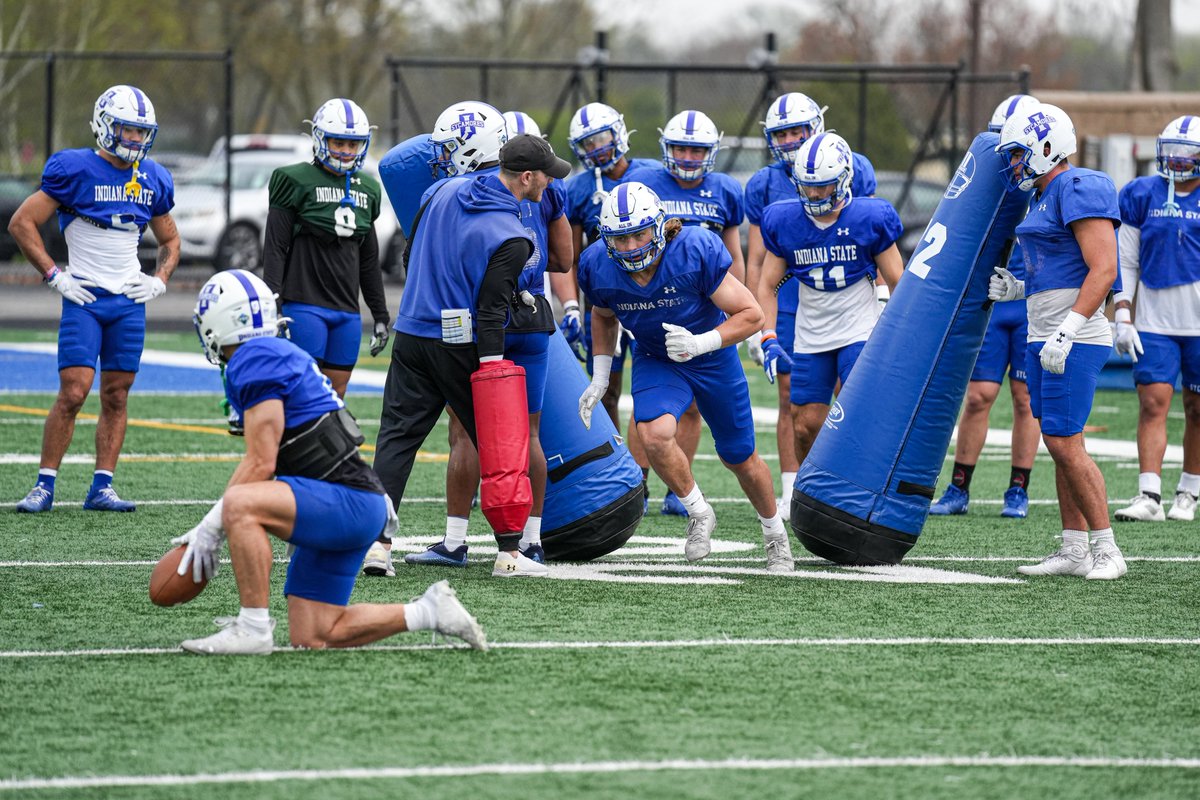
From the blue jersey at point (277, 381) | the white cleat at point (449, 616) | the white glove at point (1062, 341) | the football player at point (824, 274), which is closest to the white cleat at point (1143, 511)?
the football player at point (824, 274)

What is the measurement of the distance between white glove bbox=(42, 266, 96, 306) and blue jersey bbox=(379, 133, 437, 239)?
5.19ft

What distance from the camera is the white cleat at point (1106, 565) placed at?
271 inches

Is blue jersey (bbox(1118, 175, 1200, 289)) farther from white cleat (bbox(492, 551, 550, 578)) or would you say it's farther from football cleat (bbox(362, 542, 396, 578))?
football cleat (bbox(362, 542, 396, 578))

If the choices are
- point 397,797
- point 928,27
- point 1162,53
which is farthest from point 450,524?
point 928,27

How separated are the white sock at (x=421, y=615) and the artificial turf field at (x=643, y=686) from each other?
0.40ft

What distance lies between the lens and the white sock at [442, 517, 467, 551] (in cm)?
714

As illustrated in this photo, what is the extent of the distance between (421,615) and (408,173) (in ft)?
10.2

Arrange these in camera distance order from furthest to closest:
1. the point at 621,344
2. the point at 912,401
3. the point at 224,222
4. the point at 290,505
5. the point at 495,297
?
the point at 224,222
the point at 621,344
the point at 912,401
the point at 495,297
the point at 290,505

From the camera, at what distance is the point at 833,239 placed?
8000mm

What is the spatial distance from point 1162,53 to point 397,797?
21.9 metres

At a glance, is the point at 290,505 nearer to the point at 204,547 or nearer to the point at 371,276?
the point at 204,547

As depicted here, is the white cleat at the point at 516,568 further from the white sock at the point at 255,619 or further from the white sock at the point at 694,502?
the white sock at the point at 255,619

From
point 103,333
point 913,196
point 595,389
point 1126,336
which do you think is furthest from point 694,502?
point 913,196

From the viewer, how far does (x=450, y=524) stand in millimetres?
7172
